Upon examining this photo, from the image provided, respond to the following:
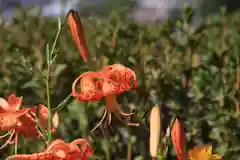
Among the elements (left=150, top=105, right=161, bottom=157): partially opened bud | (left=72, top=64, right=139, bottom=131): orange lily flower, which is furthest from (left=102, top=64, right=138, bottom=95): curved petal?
(left=150, top=105, right=161, bottom=157): partially opened bud

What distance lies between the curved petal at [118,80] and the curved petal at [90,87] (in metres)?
Result: 0.02

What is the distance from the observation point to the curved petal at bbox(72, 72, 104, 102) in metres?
1.05

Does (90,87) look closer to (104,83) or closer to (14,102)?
(104,83)

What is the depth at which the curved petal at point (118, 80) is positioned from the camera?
105 centimetres

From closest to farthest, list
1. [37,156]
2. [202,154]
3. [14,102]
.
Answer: [37,156]
[202,154]
[14,102]

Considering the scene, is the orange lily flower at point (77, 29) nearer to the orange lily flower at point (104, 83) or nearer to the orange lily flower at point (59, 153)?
the orange lily flower at point (104, 83)

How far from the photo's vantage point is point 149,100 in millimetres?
2014

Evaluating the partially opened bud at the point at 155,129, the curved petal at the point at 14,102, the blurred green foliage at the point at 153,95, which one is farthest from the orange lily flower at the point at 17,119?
the blurred green foliage at the point at 153,95

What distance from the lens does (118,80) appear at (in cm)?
107

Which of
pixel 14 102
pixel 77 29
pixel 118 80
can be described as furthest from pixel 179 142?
pixel 14 102

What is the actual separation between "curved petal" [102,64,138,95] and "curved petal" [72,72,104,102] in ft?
0.05

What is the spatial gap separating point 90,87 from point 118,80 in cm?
6

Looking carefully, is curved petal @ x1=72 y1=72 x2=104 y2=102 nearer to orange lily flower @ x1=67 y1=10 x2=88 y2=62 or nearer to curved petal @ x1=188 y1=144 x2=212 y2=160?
orange lily flower @ x1=67 y1=10 x2=88 y2=62

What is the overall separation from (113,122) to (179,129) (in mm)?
1135
